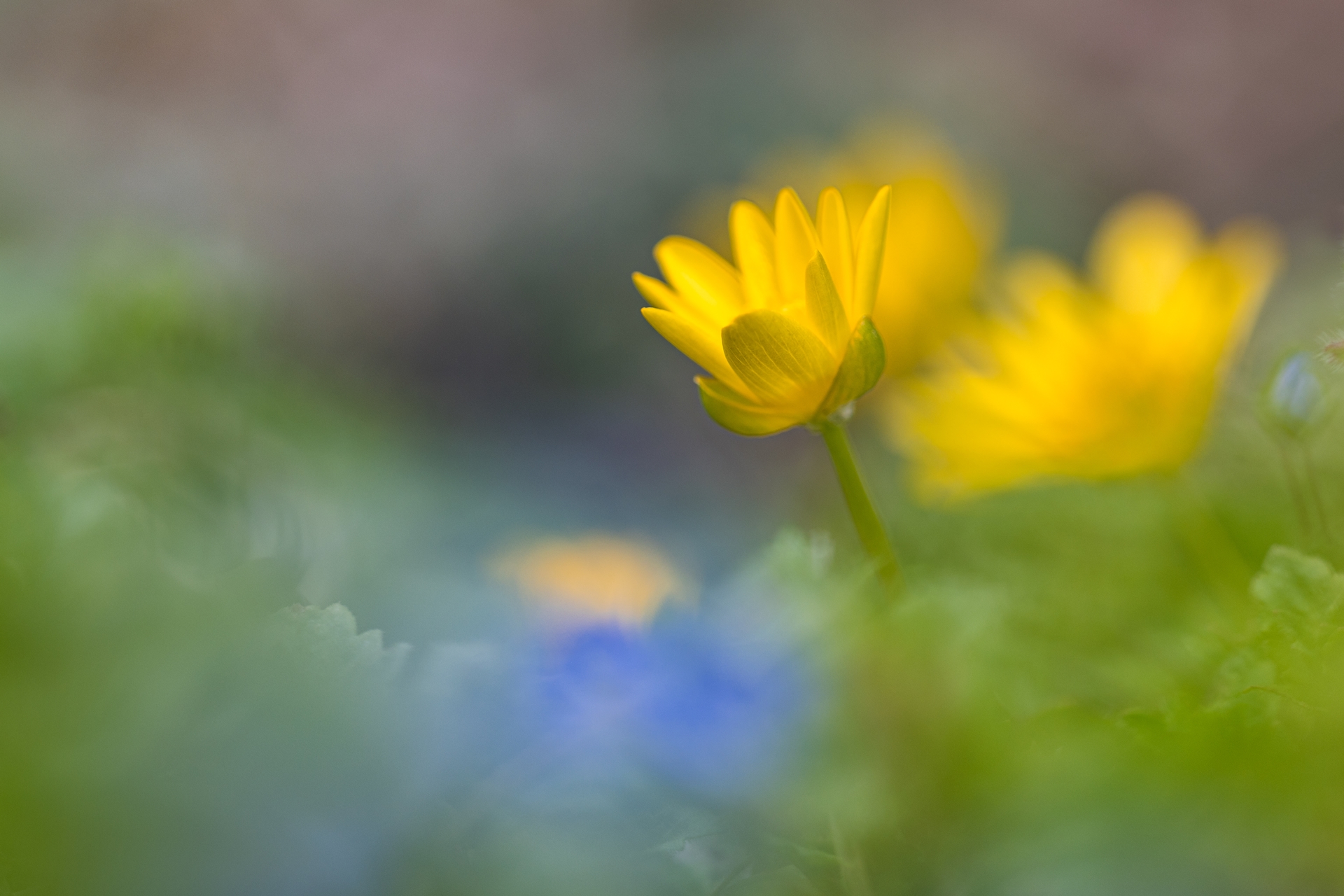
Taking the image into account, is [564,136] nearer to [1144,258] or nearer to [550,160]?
[550,160]

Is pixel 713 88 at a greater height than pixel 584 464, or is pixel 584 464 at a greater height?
pixel 713 88

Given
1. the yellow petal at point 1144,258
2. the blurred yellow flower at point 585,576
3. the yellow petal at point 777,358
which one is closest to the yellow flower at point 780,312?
the yellow petal at point 777,358

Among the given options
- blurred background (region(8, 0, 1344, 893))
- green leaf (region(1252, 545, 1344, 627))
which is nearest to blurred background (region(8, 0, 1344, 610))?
blurred background (region(8, 0, 1344, 893))

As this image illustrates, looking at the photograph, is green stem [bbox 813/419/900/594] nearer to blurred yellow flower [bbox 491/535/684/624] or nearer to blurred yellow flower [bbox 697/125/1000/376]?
blurred yellow flower [bbox 491/535/684/624]

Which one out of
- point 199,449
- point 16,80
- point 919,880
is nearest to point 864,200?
point 199,449

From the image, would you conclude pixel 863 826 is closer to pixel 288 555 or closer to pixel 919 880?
pixel 919 880
